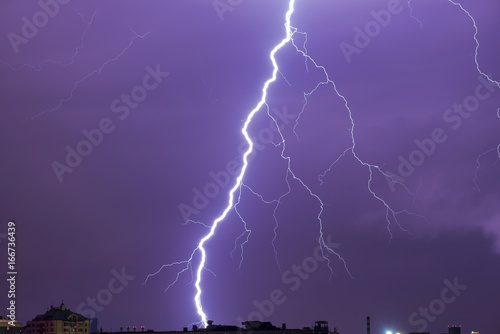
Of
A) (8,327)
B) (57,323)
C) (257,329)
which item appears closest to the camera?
(257,329)

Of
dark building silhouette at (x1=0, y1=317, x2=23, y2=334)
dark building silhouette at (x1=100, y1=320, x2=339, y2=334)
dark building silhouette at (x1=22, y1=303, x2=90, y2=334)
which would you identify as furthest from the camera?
dark building silhouette at (x1=22, y1=303, x2=90, y2=334)

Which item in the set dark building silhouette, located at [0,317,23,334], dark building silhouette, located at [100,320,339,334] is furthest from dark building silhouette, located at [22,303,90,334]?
dark building silhouette, located at [100,320,339,334]

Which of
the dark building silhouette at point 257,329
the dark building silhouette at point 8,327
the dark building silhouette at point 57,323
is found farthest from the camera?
the dark building silhouette at point 57,323

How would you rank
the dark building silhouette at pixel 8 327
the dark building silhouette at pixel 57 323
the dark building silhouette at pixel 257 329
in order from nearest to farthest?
1. the dark building silhouette at pixel 257 329
2. the dark building silhouette at pixel 8 327
3. the dark building silhouette at pixel 57 323

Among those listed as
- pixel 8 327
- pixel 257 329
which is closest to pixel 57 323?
pixel 8 327

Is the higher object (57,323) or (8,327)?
(57,323)

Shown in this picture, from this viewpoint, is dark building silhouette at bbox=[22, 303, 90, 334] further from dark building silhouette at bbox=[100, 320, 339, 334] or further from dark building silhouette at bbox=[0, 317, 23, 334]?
dark building silhouette at bbox=[100, 320, 339, 334]

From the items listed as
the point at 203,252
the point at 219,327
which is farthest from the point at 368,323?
the point at 203,252

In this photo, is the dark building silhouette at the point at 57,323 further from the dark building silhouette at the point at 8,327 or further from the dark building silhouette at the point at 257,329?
the dark building silhouette at the point at 257,329

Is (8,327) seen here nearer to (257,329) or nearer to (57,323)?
(57,323)

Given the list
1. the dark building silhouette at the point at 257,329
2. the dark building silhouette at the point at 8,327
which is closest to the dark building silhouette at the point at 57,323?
the dark building silhouette at the point at 8,327

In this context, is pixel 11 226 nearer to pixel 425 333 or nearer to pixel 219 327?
pixel 219 327

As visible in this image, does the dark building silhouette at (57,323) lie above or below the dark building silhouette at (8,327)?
above
